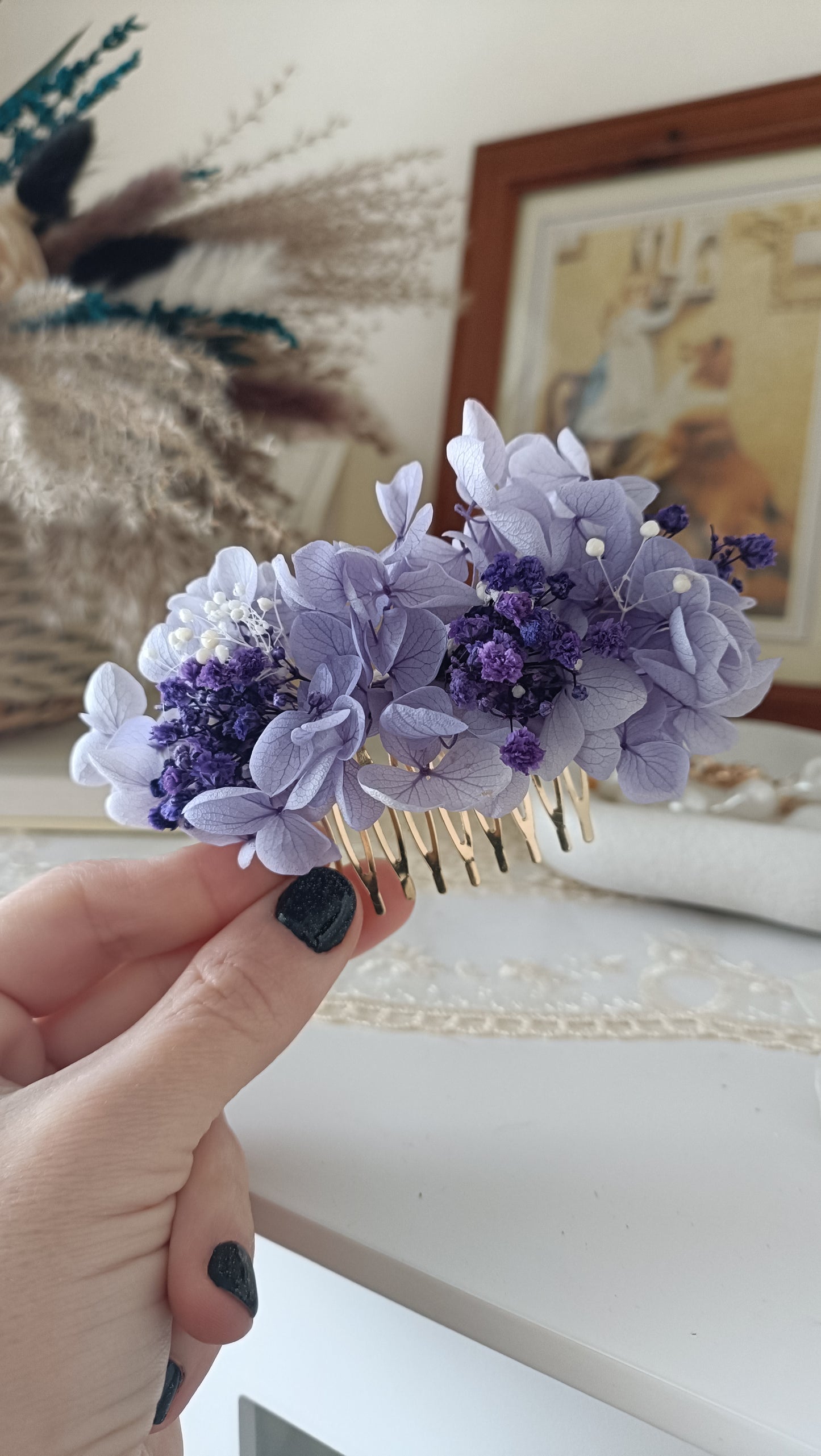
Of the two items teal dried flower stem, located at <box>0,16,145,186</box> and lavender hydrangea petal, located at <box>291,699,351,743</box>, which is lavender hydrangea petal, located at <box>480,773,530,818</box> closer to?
lavender hydrangea petal, located at <box>291,699,351,743</box>

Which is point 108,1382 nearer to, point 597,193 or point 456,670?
point 456,670

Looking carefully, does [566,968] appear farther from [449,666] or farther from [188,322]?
[188,322]

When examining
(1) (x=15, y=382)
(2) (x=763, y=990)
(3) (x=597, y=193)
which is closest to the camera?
(2) (x=763, y=990)

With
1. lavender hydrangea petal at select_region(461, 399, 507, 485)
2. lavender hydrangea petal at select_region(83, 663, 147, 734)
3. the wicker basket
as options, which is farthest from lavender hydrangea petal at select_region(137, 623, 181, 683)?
the wicker basket

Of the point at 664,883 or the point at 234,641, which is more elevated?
the point at 234,641

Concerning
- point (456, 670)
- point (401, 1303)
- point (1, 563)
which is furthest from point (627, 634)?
point (1, 563)

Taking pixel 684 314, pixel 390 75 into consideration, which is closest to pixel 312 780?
pixel 684 314
